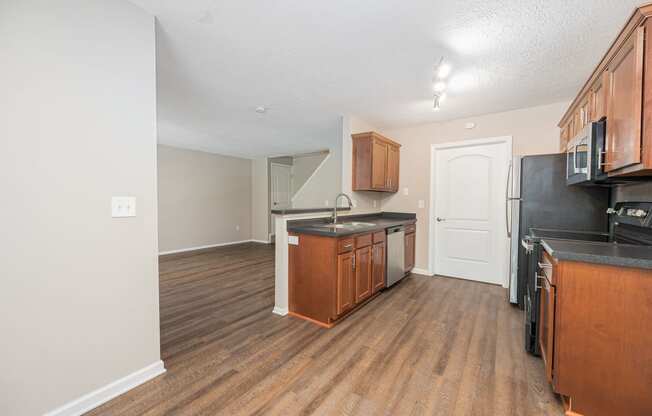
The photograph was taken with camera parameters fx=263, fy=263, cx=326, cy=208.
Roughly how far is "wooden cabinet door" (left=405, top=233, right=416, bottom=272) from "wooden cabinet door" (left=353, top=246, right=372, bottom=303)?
114cm

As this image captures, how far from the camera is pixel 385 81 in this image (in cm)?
269

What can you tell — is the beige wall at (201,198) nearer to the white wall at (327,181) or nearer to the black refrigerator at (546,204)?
the white wall at (327,181)

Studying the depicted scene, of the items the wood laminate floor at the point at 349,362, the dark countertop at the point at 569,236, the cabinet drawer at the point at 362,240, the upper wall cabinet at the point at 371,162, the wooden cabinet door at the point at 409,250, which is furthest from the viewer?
the wooden cabinet door at the point at 409,250

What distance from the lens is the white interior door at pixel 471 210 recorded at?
11.8ft

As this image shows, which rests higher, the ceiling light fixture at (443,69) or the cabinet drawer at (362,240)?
the ceiling light fixture at (443,69)

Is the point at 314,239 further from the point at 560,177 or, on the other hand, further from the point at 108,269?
the point at 560,177

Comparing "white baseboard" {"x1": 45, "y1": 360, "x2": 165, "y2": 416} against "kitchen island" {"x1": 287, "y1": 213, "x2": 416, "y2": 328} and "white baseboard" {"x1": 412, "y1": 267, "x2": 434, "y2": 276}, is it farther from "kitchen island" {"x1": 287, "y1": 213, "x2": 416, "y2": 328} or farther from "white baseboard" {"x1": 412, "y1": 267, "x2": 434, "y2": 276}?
"white baseboard" {"x1": 412, "y1": 267, "x2": 434, "y2": 276}

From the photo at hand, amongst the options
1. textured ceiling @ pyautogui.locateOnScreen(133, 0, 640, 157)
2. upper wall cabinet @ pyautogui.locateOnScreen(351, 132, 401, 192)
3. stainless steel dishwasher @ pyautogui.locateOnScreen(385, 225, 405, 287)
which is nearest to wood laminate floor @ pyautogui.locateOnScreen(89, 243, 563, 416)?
stainless steel dishwasher @ pyautogui.locateOnScreen(385, 225, 405, 287)

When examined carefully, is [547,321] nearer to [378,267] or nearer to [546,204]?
[546,204]

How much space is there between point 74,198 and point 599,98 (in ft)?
11.3

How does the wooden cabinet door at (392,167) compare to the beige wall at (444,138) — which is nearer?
the beige wall at (444,138)

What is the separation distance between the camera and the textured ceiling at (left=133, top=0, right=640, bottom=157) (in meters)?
1.69

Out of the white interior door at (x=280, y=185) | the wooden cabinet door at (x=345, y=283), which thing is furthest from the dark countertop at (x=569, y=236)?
the white interior door at (x=280, y=185)

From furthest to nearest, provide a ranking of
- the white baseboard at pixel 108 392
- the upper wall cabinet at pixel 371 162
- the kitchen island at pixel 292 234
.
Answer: the upper wall cabinet at pixel 371 162
the kitchen island at pixel 292 234
the white baseboard at pixel 108 392
